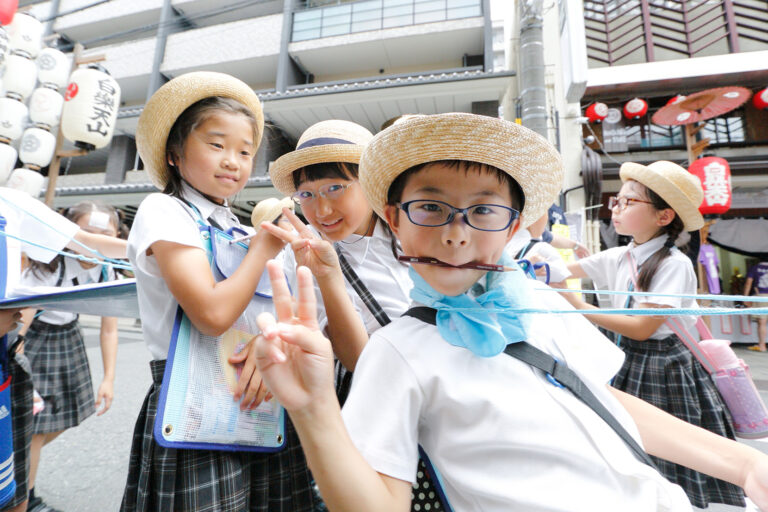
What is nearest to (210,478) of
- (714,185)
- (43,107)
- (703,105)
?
(43,107)

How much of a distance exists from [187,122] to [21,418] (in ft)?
5.30

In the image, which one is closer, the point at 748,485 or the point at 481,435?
the point at 481,435

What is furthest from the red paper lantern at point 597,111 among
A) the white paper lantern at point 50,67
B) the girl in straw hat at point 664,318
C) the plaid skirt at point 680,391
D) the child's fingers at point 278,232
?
the white paper lantern at point 50,67

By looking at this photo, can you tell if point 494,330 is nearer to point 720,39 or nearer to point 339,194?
point 339,194

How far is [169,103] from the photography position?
1.10 metres

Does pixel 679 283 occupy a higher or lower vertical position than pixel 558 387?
higher

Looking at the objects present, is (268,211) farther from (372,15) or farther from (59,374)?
(372,15)

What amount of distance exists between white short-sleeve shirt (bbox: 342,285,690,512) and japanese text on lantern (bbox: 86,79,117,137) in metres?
6.25

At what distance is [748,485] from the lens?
32.7 inches

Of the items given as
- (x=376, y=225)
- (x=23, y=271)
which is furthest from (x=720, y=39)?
(x=23, y=271)

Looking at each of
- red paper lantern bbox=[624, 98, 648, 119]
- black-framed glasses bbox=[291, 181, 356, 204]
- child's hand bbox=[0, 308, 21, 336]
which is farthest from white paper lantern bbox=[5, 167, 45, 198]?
red paper lantern bbox=[624, 98, 648, 119]

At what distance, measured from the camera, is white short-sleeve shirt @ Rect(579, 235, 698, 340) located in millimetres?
1820

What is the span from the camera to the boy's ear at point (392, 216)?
39.1 inches

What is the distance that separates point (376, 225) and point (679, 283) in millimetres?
1556
